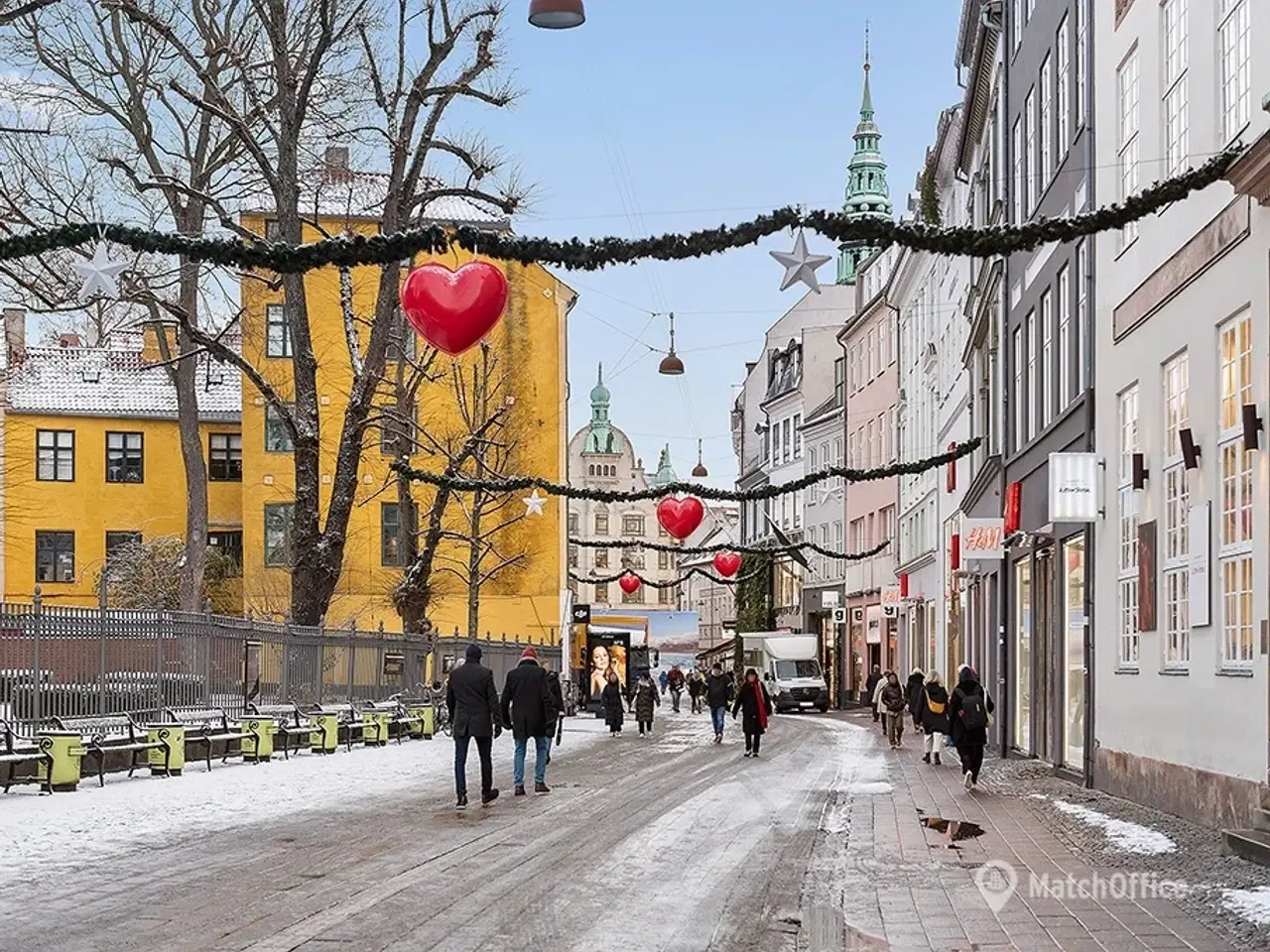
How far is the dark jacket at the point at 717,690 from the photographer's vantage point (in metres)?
42.3

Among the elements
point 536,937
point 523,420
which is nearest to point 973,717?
point 536,937

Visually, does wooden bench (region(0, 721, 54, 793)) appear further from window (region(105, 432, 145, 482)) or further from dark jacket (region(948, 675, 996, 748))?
window (region(105, 432, 145, 482))

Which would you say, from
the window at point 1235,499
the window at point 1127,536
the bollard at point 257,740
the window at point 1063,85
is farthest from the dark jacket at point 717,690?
the window at point 1235,499

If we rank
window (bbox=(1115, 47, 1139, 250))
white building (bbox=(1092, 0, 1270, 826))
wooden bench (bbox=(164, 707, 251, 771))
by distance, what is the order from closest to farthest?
white building (bbox=(1092, 0, 1270, 826)) → window (bbox=(1115, 47, 1139, 250)) → wooden bench (bbox=(164, 707, 251, 771))

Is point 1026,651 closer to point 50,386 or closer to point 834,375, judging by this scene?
point 50,386

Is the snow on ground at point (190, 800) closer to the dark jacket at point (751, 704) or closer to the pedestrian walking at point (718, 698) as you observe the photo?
the dark jacket at point (751, 704)

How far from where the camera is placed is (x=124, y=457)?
68.8 m

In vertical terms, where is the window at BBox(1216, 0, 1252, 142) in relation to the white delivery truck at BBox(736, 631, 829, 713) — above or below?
above

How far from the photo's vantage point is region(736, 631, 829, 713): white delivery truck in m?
71.7

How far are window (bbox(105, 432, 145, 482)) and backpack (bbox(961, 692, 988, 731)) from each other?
48.5m

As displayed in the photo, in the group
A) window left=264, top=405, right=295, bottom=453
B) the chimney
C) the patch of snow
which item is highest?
the chimney

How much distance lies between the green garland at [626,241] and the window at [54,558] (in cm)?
5306

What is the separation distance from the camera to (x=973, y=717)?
977 inches

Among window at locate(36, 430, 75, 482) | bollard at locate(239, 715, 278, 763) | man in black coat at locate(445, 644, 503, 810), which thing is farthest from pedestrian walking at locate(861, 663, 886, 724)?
man in black coat at locate(445, 644, 503, 810)
